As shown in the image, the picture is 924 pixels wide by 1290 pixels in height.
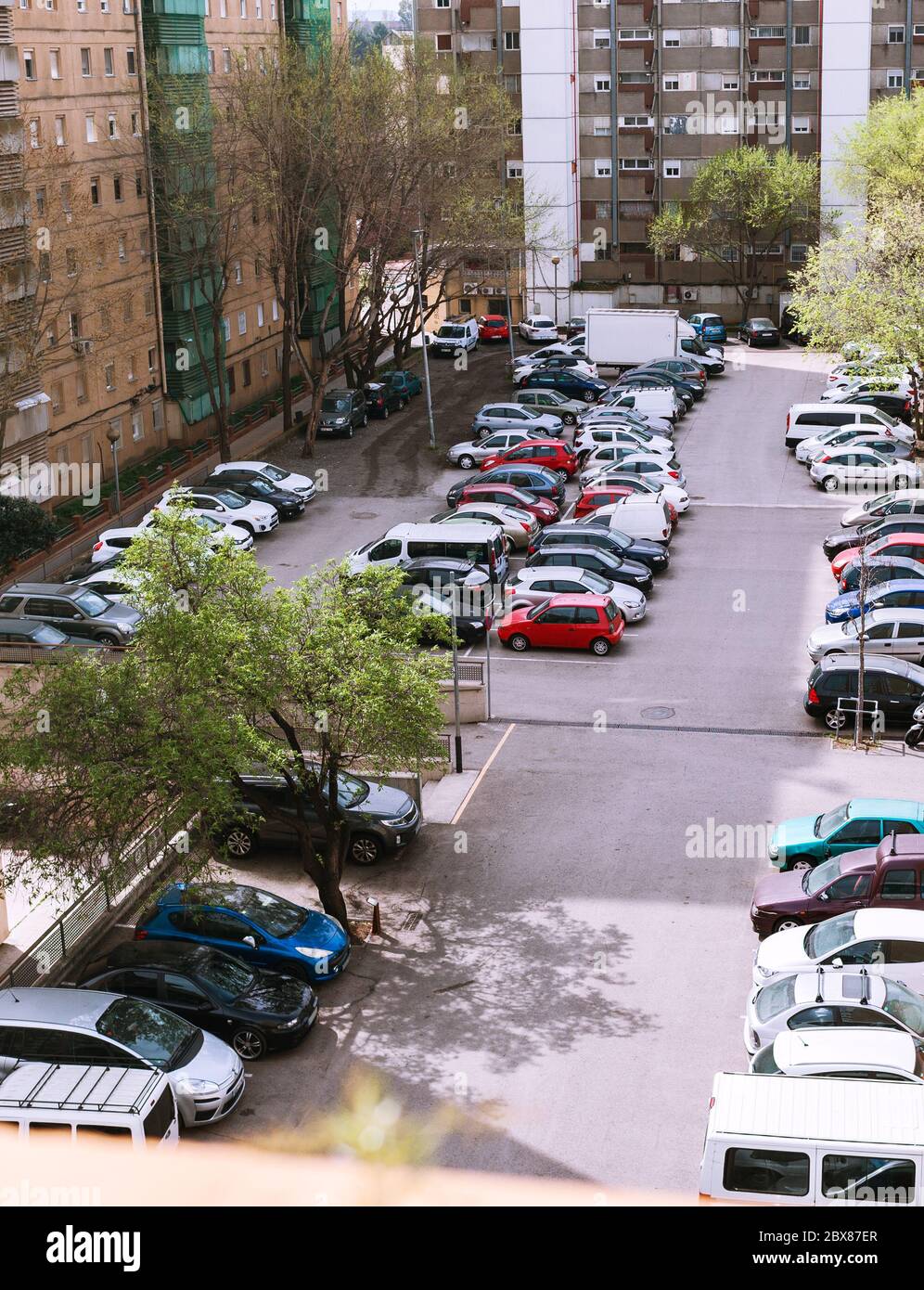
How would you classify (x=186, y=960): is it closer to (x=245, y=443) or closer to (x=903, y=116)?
(x=245, y=443)

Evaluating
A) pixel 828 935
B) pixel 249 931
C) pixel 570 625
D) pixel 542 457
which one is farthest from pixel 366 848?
pixel 542 457

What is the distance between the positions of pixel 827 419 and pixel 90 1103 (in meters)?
41.3

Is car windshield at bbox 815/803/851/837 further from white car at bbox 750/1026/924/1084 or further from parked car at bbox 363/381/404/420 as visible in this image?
parked car at bbox 363/381/404/420

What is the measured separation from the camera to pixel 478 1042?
63.6 ft

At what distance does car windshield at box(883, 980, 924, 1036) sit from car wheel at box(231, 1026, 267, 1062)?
7672mm

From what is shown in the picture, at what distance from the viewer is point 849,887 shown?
2102 centimetres

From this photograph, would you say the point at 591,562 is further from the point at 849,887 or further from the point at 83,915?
the point at 83,915

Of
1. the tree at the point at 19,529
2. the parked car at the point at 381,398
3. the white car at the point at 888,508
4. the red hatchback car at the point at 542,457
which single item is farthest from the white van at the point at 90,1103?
the parked car at the point at 381,398

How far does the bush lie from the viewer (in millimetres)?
40438

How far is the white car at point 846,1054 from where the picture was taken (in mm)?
16047

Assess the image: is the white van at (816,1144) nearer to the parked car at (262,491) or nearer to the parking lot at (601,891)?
the parking lot at (601,891)

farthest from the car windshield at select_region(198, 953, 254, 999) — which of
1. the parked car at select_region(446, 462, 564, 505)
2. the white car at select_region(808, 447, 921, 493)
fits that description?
the white car at select_region(808, 447, 921, 493)

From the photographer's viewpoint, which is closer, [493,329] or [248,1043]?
[248,1043]

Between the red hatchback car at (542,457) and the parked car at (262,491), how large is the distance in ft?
21.0
